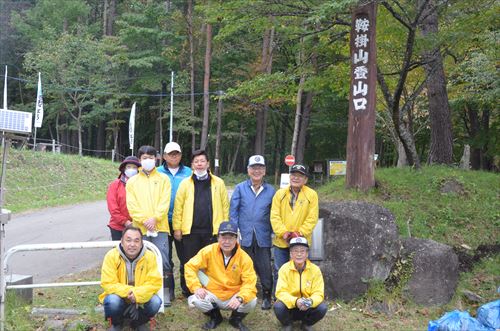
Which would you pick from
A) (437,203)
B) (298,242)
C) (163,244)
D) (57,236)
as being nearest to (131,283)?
(163,244)

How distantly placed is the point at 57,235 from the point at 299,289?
7907mm

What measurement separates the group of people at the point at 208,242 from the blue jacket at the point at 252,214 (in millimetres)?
12

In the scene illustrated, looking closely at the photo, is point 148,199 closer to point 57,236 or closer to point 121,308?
point 121,308

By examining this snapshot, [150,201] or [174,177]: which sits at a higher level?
[174,177]

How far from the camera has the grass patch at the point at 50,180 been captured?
1592 centimetres

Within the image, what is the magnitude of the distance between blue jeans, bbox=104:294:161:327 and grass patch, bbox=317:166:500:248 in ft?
12.0

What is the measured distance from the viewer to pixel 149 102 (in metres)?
34.9

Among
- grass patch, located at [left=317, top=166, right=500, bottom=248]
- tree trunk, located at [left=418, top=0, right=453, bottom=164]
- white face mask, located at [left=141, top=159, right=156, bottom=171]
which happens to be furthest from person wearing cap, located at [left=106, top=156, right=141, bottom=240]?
tree trunk, located at [left=418, top=0, right=453, bottom=164]

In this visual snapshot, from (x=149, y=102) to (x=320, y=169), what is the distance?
16159mm

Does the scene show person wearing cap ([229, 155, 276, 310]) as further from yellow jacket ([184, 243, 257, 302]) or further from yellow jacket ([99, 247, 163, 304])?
yellow jacket ([99, 247, 163, 304])

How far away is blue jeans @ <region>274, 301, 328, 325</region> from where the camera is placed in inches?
183

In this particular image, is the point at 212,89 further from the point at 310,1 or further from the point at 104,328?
the point at 104,328

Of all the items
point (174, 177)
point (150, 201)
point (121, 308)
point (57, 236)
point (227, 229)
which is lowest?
point (57, 236)

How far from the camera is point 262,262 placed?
18.0ft
